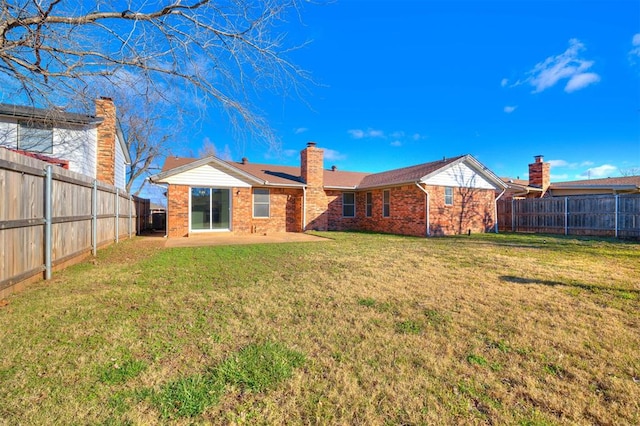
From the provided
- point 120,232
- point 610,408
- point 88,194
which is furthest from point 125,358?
point 120,232

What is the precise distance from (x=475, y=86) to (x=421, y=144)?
31.5ft

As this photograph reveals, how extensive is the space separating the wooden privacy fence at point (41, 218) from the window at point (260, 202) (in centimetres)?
733

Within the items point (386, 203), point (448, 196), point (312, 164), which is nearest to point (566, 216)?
point (448, 196)

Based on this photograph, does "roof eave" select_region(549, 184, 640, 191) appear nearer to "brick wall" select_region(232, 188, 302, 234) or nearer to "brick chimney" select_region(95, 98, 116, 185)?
"brick wall" select_region(232, 188, 302, 234)

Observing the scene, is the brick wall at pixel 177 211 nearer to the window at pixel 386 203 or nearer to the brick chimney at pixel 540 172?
the window at pixel 386 203

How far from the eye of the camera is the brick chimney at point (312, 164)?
15667mm

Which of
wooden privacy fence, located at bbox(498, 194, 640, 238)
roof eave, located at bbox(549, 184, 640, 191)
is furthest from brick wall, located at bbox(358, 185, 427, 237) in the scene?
roof eave, located at bbox(549, 184, 640, 191)

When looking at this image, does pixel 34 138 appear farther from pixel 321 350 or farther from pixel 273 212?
pixel 321 350

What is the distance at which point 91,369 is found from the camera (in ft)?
7.91

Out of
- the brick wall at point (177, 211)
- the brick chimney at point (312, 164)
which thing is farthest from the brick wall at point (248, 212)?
the brick chimney at point (312, 164)

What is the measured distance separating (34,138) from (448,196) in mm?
18588

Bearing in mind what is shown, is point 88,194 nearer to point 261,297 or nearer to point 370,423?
point 261,297

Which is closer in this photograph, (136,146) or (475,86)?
(475,86)

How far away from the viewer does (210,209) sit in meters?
13.6
